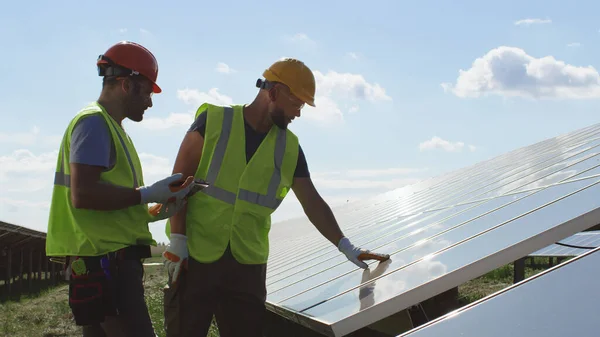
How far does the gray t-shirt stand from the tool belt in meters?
0.47

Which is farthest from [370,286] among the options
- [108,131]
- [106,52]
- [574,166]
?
[574,166]

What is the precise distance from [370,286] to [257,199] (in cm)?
85

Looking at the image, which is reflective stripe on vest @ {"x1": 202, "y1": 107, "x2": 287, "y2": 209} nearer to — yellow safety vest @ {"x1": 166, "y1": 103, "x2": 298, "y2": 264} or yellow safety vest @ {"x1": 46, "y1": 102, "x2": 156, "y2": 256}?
yellow safety vest @ {"x1": 166, "y1": 103, "x2": 298, "y2": 264}

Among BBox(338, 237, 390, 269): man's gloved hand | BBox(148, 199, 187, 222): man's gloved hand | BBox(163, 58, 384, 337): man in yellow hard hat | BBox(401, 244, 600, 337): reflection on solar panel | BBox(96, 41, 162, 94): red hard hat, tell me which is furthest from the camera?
BBox(338, 237, 390, 269): man's gloved hand

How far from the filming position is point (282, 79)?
372 centimetres

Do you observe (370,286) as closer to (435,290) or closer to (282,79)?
(435,290)

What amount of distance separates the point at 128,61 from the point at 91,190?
76 centimetres

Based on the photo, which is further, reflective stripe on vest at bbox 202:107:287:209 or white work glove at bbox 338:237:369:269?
white work glove at bbox 338:237:369:269

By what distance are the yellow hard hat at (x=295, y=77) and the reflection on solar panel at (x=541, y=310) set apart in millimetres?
1950

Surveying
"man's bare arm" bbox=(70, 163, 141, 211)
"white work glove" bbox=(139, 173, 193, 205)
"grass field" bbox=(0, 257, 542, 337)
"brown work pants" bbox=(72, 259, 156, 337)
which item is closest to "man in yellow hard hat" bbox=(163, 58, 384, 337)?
"white work glove" bbox=(139, 173, 193, 205)

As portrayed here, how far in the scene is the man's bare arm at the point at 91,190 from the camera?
2.75 metres

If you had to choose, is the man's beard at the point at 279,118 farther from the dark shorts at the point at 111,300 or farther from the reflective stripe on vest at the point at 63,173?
the dark shorts at the point at 111,300

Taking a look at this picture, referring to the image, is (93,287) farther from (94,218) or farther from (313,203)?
(313,203)

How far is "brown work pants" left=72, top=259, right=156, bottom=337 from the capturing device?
9.40ft
